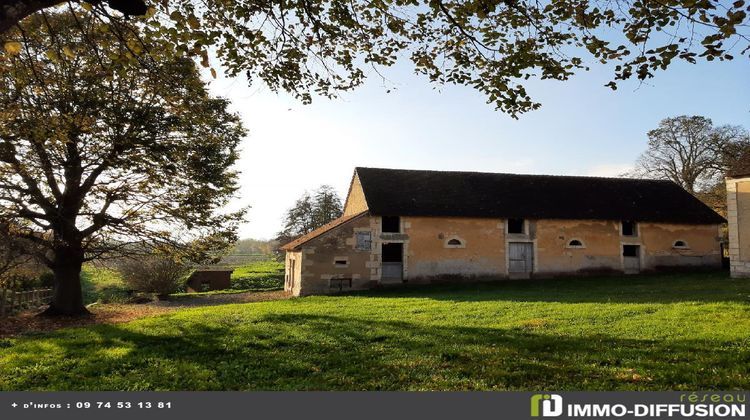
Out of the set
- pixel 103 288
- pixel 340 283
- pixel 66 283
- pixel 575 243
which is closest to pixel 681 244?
pixel 575 243

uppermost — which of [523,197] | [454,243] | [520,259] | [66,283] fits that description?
[523,197]

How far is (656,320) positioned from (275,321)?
8.86 m

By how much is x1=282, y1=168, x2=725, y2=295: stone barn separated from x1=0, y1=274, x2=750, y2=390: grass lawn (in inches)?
309

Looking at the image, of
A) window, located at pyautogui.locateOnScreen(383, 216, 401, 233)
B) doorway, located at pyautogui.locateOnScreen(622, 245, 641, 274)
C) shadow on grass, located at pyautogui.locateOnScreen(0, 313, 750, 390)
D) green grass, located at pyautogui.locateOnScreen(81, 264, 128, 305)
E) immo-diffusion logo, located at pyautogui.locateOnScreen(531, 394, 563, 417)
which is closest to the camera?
immo-diffusion logo, located at pyautogui.locateOnScreen(531, 394, 563, 417)

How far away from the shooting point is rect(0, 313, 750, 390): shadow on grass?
583 centimetres

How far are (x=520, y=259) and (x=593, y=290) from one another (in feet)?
18.8

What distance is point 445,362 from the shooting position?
22.6 feet

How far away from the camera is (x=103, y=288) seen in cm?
3244

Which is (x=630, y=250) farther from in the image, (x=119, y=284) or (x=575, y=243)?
(x=119, y=284)

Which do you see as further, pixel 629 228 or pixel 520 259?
pixel 629 228

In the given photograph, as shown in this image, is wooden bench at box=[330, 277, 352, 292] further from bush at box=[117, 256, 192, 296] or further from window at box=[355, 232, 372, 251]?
bush at box=[117, 256, 192, 296]

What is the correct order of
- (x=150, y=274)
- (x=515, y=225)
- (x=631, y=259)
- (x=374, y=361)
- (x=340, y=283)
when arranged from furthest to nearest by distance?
(x=150, y=274) → (x=631, y=259) → (x=515, y=225) → (x=340, y=283) → (x=374, y=361)

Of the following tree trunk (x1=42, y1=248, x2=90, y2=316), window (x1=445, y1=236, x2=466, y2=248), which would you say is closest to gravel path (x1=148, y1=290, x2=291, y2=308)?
tree trunk (x1=42, y1=248, x2=90, y2=316)

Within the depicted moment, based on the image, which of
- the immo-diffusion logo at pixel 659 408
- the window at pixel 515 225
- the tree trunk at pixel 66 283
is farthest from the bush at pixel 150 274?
the immo-diffusion logo at pixel 659 408
